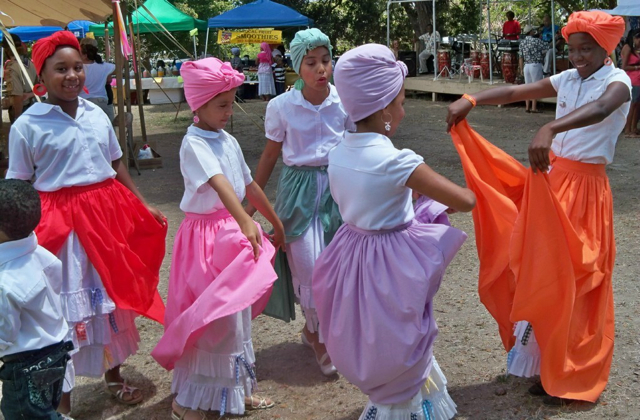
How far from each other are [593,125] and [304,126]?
1.52 metres

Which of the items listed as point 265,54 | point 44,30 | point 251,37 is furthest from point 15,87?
point 44,30

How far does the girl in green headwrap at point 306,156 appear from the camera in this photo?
4008 mm

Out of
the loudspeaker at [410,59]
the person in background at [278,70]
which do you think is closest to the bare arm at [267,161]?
the person in background at [278,70]

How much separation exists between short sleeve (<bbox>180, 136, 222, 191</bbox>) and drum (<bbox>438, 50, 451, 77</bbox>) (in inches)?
705

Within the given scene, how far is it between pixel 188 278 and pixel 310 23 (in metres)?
18.0

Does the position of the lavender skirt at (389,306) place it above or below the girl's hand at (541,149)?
below

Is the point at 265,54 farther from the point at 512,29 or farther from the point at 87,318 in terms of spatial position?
the point at 87,318

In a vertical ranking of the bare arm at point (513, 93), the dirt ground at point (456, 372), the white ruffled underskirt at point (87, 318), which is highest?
the bare arm at point (513, 93)

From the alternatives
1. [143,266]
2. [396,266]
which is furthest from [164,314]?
[396,266]

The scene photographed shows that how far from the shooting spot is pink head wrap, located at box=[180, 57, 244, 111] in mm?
3441

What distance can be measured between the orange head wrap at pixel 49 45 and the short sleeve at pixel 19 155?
350 mm

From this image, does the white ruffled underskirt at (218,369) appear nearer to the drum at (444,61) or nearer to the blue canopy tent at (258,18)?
the blue canopy tent at (258,18)

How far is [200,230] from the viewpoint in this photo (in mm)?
3586

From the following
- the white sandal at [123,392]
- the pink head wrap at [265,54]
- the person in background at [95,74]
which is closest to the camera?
the white sandal at [123,392]
